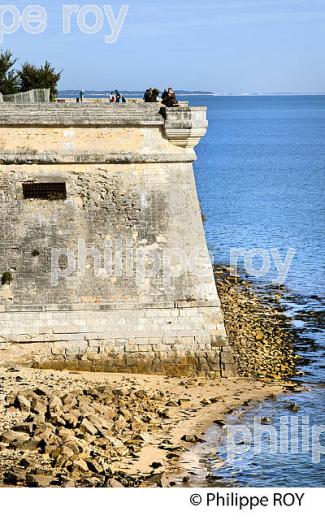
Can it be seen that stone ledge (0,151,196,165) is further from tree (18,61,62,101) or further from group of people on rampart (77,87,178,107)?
tree (18,61,62,101)

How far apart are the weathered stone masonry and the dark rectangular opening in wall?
0.36 ft

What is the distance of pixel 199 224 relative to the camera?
2295cm

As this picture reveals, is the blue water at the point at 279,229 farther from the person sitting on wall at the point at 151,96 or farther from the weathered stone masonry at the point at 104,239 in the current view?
the person sitting on wall at the point at 151,96

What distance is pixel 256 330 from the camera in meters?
26.8

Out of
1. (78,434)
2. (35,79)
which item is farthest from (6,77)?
(78,434)

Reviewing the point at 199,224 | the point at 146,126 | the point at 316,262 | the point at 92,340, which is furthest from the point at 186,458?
the point at 316,262

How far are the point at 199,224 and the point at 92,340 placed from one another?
3.45 meters

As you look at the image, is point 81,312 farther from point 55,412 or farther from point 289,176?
point 289,176

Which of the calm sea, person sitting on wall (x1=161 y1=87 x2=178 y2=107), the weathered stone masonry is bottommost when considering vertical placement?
the calm sea

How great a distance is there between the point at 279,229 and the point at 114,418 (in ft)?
98.0

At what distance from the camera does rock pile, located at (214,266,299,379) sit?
2367cm

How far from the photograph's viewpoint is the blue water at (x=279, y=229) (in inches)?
733
